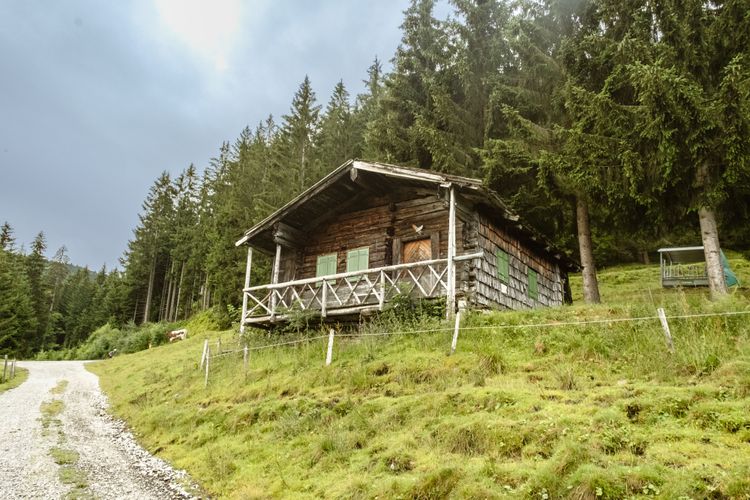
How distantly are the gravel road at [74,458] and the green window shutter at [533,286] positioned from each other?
14.0 metres

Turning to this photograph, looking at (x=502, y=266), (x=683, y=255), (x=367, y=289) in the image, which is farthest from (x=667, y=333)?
(x=683, y=255)

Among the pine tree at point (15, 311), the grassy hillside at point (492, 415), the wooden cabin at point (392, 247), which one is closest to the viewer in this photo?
the grassy hillside at point (492, 415)

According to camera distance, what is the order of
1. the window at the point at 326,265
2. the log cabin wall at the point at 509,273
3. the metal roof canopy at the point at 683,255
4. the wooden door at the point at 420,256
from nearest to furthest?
the log cabin wall at the point at 509,273, the wooden door at the point at 420,256, the window at the point at 326,265, the metal roof canopy at the point at 683,255

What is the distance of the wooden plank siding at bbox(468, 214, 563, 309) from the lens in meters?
15.7

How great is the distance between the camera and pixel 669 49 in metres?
14.4

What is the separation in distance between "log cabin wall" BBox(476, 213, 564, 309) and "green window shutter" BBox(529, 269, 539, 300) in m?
0.16

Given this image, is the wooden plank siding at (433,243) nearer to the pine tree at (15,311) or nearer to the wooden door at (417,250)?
the wooden door at (417,250)

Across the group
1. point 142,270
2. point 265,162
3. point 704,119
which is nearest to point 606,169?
point 704,119

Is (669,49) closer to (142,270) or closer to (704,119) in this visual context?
(704,119)

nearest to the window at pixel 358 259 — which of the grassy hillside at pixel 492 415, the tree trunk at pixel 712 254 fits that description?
the grassy hillside at pixel 492 415

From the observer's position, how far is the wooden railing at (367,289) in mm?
14461

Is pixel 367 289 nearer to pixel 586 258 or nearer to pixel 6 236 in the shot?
pixel 586 258

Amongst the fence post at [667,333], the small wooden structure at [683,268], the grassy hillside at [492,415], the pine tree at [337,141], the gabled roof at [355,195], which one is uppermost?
the pine tree at [337,141]

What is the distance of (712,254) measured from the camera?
1378cm
